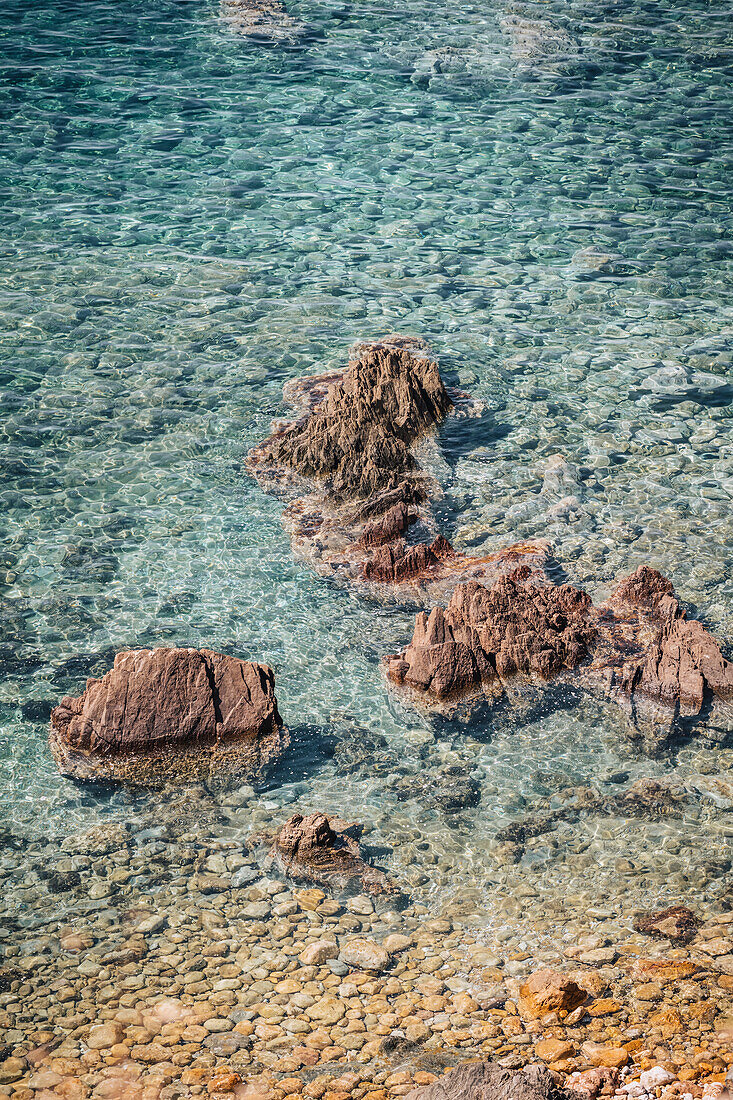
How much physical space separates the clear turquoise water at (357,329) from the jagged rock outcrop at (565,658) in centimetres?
37

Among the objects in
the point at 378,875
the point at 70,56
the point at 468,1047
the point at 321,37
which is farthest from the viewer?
the point at 321,37

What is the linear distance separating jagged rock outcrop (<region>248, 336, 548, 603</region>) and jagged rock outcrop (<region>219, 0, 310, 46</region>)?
13540mm

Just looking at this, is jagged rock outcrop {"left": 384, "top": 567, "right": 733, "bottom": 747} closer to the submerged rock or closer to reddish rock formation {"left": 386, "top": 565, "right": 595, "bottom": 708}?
reddish rock formation {"left": 386, "top": 565, "right": 595, "bottom": 708}

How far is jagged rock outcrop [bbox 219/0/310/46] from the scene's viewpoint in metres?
22.7

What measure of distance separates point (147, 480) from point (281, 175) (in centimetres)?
885

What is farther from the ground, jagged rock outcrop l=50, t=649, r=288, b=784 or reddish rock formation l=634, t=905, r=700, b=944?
jagged rock outcrop l=50, t=649, r=288, b=784

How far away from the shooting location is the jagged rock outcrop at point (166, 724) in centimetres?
778

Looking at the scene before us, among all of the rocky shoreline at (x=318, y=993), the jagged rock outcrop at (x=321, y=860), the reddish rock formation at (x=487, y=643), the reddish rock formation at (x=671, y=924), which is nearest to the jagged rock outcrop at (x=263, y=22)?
the reddish rock formation at (x=487, y=643)

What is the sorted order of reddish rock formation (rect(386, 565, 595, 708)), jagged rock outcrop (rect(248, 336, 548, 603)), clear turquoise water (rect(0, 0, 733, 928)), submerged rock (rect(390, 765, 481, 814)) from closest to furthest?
submerged rock (rect(390, 765, 481, 814)) → clear turquoise water (rect(0, 0, 733, 928)) → reddish rock formation (rect(386, 565, 595, 708)) → jagged rock outcrop (rect(248, 336, 548, 603))

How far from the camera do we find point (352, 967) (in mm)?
6383

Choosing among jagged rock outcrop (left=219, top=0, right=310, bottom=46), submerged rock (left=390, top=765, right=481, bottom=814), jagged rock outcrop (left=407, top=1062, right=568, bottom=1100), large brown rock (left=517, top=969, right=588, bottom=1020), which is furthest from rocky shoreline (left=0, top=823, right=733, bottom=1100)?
jagged rock outcrop (left=219, top=0, right=310, bottom=46)

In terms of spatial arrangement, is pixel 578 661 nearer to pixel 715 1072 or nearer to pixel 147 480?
pixel 715 1072

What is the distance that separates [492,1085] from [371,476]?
666cm

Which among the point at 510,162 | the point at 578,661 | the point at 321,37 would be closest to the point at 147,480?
the point at 578,661
